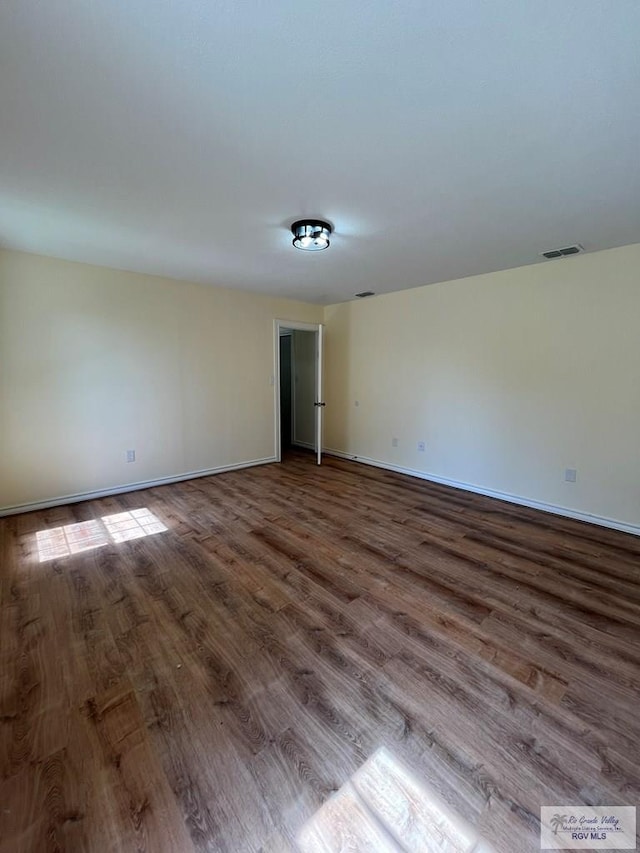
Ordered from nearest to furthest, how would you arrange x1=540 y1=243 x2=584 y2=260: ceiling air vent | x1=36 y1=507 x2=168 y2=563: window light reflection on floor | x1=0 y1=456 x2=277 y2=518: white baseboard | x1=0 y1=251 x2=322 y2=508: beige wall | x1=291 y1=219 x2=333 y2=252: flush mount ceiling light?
x1=291 y1=219 x2=333 y2=252: flush mount ceiling light → x1=36 y1=507 x2=168 y2=563: window light reflection on floor → x1=540 y1=243 x2=584 y2=260: ceiling air vent → x1=0 y1=251 x2=322 y2=508: beige wall → x1=0 y1=456 x2=277 y2=518: white baseboard

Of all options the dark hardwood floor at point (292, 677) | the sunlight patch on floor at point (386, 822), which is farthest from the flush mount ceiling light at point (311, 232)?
the sunlight patch on floor at point (386, 822)

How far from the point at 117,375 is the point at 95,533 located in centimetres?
169

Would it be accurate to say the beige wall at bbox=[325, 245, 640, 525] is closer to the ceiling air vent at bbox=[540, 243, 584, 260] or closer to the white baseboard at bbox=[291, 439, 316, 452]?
the ceiling air vent at bbox=[540, 243, 584, 260]

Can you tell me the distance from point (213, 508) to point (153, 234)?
2.48 meters

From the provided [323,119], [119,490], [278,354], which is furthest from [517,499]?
[119,490]

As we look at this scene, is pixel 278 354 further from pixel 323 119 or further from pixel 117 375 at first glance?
pixel 323 119

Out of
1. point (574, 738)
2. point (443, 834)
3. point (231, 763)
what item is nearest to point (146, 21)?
point (231, 763)

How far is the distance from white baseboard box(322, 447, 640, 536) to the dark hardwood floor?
0.47ft

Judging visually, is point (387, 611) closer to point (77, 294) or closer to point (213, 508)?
point (213, 508)

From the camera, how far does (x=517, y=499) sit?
3.72m

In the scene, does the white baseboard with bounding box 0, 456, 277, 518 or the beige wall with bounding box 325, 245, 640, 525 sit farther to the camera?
the white baseboard with bounding box 0, 456, 277, 518

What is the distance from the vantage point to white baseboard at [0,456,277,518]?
3.37 meters

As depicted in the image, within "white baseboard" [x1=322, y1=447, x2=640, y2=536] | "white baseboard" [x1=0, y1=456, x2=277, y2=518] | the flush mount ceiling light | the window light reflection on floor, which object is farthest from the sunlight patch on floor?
"white baseboard" [x1=0, y1=456, x2=277, y2=518]

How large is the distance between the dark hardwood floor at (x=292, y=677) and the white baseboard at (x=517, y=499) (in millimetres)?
143
